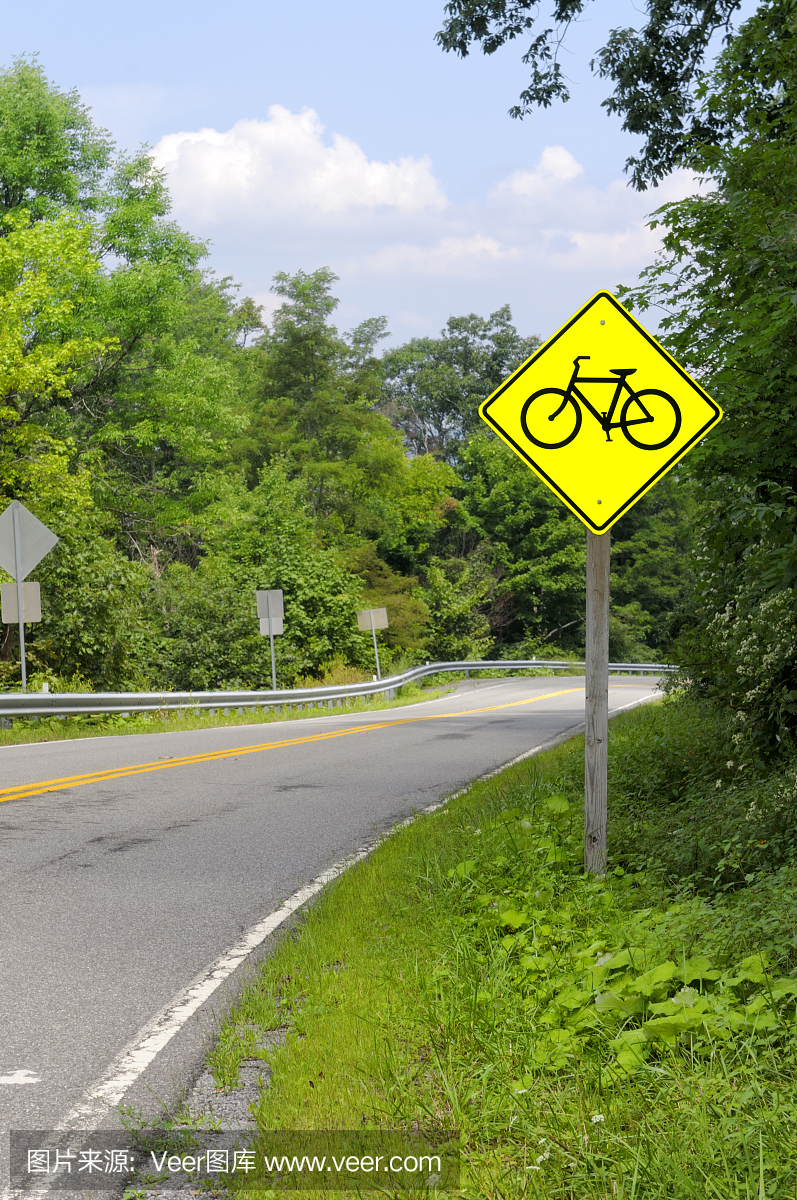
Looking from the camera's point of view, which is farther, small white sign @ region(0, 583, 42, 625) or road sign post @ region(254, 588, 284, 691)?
road sign post @ region(254, 588, 284, 691)

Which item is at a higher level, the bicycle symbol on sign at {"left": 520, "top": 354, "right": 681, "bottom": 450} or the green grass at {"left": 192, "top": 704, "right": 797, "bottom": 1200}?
the bicycle symbol on sign at {"left": 520, "top": 354, "right": 681, "bottom": 450}

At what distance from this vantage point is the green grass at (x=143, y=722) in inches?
628

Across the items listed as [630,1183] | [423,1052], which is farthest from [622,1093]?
[423,1052]

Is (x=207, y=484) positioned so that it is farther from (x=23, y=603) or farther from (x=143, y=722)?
(x=23, y=603)

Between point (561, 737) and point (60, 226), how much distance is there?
20771mm

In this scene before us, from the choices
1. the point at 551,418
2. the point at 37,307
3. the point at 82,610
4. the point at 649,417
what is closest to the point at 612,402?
the point at 649,417

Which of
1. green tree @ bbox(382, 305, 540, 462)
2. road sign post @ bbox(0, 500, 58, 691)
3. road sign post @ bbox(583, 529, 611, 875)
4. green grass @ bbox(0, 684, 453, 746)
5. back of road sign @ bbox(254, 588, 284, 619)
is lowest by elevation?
green grass @ bbox(0, 684, 453, 746)

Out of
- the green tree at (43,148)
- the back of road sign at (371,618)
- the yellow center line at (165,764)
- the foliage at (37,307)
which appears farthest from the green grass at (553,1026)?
the green tree at (43,148)

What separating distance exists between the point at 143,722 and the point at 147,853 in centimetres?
1145

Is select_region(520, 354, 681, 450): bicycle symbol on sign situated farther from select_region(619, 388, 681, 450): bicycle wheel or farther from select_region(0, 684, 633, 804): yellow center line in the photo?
select_region(0, 684, 633, 804): yellow center line

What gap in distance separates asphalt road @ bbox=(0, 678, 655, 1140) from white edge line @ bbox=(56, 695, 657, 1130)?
0.18 ft

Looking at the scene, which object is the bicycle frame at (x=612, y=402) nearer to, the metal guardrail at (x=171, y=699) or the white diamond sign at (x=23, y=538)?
the white diamond sign at (x=23, y=538)

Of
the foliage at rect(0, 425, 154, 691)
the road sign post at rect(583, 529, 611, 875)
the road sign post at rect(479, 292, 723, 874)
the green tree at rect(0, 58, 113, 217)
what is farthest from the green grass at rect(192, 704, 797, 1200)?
the green tree at rect(0, 58, 113, 217)

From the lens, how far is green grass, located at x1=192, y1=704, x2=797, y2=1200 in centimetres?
303
